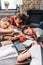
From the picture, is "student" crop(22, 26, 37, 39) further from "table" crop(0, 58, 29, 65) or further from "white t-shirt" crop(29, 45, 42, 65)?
"table" crop(0, 58, 29, 65)

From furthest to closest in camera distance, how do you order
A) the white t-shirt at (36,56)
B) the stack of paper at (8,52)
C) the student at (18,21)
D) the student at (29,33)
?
the student at (18,21) < the student at (29,33) < the stack of paper at (8,52) < the white t-shirt at (36,56)

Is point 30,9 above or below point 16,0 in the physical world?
below

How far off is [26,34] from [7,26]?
16.0 inches

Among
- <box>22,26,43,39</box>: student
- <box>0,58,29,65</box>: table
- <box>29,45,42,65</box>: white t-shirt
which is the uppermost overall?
<box>22,26,43,39</box>: student

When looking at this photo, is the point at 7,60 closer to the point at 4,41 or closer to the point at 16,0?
the point at 4,41

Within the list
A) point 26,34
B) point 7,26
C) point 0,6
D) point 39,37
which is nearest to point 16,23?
point 7,26

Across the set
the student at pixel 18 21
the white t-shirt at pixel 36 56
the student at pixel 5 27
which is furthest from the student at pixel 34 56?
the student at pixel 18 21

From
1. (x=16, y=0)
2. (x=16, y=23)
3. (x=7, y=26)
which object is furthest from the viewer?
(x=16, y=0)

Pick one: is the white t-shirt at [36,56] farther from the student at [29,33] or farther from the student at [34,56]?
the student at [29,33]

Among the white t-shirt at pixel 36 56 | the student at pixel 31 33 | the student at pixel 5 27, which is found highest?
the student at pixel 5 27

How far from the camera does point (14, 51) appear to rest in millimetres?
1698

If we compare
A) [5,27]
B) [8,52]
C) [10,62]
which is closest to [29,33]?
[5,27]

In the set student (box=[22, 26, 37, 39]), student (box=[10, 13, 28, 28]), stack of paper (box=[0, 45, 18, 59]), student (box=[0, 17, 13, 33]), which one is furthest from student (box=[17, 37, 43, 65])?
student (box=[10, 13, 28, 28])

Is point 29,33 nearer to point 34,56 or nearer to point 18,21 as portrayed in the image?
point 18,21
